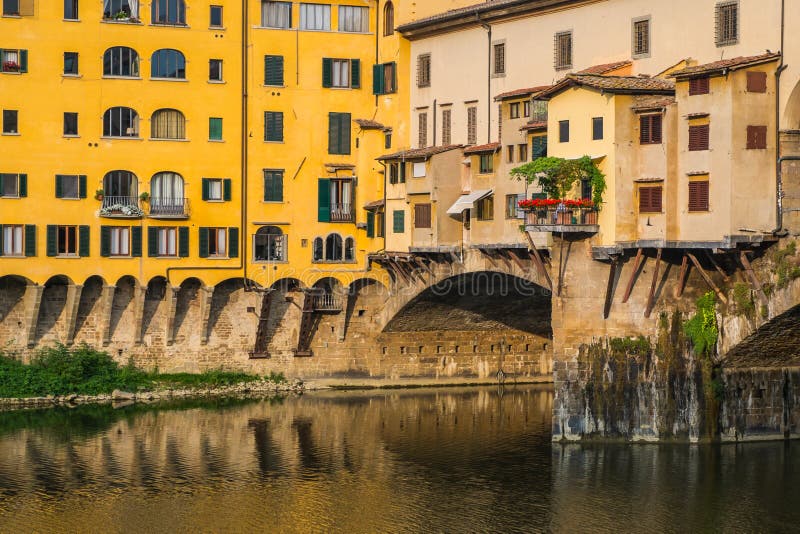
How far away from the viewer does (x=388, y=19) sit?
84.2 metres

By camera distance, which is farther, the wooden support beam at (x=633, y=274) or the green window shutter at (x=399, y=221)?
the green window shutter at (x=399, y=221)

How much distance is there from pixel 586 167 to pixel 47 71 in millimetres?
30601

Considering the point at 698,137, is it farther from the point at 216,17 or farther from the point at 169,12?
the point at 169,12

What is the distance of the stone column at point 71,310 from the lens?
270 feet

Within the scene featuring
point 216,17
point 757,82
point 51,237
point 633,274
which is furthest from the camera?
point 216,17

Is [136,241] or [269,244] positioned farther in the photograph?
[269,244]

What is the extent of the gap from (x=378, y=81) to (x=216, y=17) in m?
8.61

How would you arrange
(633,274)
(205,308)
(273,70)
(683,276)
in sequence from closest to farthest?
(683,276) → (633,274) → (205,308) → (273,70)

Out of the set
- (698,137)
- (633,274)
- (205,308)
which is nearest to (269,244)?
(205,308)

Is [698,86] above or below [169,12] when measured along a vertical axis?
below

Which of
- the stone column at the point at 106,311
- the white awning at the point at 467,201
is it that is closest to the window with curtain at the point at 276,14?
the white awning at the point at 467,201

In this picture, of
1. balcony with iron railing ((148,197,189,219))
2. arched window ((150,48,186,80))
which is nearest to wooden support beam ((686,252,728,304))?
balcony with iron railing ((148,197,189,219))

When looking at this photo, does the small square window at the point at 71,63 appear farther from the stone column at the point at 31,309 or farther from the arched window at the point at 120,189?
the stone column at the point at 31,309

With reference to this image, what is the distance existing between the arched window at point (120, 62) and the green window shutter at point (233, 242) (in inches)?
351
